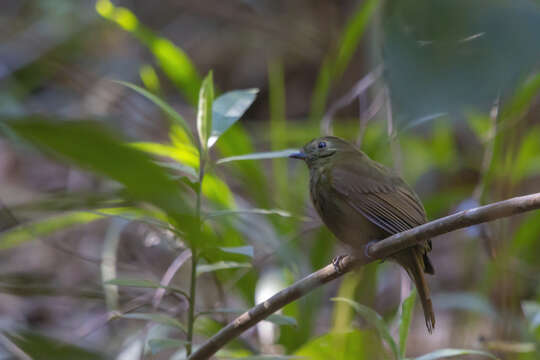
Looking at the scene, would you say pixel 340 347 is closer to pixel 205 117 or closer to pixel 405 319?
pixel 405 319

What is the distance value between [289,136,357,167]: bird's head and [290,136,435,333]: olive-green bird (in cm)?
10

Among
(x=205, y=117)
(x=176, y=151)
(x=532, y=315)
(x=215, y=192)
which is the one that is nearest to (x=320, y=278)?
(x=205, y=117)

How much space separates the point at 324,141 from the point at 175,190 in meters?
2.17

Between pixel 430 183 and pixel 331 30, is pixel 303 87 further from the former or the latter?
pixel 430 183

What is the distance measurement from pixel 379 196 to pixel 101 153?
6.36ft

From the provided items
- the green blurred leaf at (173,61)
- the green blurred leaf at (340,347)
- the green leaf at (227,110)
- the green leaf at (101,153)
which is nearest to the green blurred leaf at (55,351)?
the green leaf at (101,153)

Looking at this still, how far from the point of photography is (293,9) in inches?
269

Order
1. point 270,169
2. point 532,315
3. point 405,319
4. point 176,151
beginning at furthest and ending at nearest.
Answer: point 270,169
point 176,151
point 532,315
point 405,319

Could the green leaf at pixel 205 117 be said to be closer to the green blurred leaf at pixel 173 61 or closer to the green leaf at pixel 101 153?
the green blurred leaf at pixel 173 61

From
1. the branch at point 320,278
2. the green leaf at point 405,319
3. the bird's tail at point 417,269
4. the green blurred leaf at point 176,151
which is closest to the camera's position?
the branch at point 320,278

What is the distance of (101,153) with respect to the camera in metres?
0.43

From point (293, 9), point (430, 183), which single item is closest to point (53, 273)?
point (430, 183)

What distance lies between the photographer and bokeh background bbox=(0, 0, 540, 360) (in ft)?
1.71

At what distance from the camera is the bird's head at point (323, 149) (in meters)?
2.58
